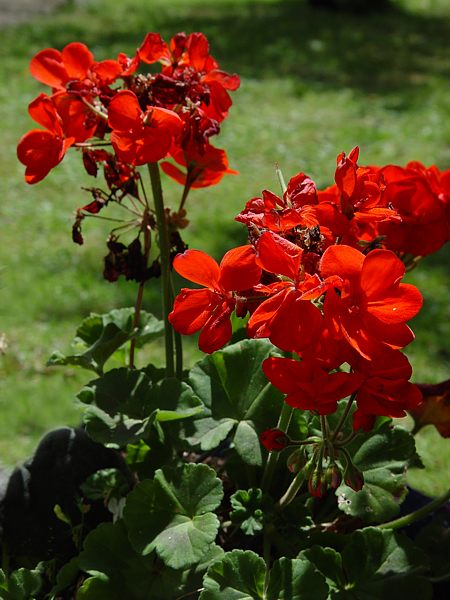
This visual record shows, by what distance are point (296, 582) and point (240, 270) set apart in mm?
440

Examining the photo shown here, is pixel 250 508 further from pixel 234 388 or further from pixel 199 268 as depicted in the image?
pixel 199 268

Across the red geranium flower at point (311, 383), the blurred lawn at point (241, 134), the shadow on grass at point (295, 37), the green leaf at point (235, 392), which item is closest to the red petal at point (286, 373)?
the red geranium flower at point (311, 383)

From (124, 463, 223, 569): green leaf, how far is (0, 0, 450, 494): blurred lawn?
54cm

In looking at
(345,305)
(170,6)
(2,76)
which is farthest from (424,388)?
(170,6)

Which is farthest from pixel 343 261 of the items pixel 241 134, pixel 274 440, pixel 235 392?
pixel 241 134

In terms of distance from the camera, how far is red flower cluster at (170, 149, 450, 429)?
3.24 ft

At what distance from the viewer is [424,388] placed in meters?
1.45

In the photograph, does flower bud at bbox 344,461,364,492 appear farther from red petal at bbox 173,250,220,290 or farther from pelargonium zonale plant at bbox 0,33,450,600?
red petal at bbox 173,250,220,290

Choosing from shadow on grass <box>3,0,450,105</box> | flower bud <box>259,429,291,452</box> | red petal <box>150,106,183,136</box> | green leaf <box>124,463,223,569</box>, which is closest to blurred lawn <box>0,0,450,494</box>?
shadow on grass <box>3,0,450,105</box>

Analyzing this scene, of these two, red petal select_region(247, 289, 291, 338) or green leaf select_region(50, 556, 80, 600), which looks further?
green leaf select_region(50, 556, 80, 600)

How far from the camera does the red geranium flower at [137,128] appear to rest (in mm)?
1212

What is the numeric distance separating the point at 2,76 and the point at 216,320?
604 centimetres

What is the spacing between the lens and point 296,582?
1.18 meters

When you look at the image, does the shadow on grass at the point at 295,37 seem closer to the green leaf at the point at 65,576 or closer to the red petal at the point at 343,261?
the green leaf at the point at 65,576
